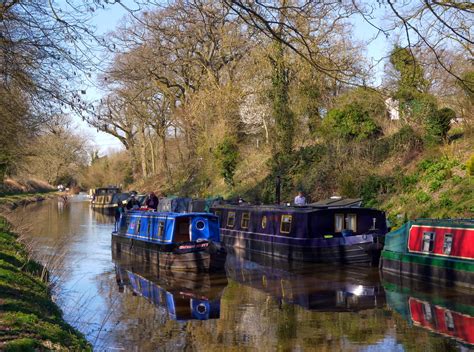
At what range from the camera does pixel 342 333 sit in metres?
10.4

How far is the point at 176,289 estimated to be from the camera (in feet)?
48.6

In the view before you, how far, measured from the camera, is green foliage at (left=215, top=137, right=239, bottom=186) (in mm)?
30672

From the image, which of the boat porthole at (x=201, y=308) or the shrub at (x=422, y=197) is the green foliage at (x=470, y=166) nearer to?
the shrub at (x=422, y=197)

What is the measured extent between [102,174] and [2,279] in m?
61.8

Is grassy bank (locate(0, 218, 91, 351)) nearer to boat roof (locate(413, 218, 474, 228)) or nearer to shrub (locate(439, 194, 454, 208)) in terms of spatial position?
boat roof (locate(413, 218, 474, 228))

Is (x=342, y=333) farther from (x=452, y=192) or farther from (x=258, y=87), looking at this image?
(x=258, y=87)

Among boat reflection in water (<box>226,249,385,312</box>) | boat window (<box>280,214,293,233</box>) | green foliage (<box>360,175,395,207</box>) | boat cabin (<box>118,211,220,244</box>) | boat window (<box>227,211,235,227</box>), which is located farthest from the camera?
boat window (<box>227,211,235,227</box>)

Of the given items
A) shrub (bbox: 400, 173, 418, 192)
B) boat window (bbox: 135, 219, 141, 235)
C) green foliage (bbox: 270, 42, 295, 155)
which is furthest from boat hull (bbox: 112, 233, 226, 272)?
green foliage (bbox: 270, 42, 295, 155)

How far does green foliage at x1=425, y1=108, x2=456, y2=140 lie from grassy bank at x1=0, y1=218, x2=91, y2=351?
554 inches

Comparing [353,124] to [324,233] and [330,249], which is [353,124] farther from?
[330,249]

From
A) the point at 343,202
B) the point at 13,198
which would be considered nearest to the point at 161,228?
the point at 343,202

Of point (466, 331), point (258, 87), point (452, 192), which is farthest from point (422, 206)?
point (258, 87)

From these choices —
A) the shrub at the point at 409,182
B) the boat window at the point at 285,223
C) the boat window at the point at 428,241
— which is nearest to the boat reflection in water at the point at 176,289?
the boat window at the point at 285,223

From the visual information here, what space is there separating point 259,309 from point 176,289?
119 inches
